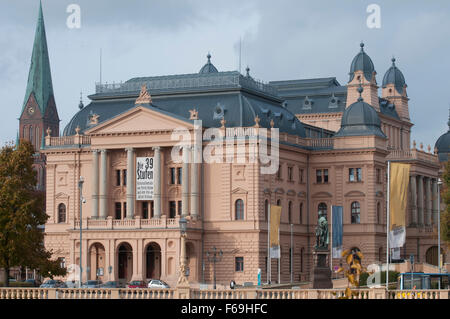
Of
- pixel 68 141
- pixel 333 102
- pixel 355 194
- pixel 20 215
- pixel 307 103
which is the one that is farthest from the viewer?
pixel 307 103

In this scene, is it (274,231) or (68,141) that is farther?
(68,141)

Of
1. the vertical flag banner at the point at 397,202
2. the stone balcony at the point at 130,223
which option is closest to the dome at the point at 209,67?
the stone balcony at the point at 130,223

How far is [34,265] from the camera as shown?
3649 inches

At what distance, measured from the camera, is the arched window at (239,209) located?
11431 cm

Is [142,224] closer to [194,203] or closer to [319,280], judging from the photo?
[194,203]

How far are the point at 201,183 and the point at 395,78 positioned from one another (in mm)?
45043

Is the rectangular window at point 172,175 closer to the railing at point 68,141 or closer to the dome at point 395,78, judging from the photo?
the railing at point 68,141

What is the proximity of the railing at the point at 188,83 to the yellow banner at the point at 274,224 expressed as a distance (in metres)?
12.9

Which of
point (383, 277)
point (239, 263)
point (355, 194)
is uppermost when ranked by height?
point (355, 194)

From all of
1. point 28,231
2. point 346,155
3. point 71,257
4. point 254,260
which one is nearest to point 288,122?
point 346,155

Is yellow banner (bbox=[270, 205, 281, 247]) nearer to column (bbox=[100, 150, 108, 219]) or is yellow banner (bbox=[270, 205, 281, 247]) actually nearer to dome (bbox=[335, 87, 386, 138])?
dome (bbox=[335, 87, 386, 138])

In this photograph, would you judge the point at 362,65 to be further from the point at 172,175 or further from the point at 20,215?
the point at 20,215

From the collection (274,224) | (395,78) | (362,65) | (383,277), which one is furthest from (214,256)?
(395,78)

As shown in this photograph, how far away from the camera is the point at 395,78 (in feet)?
501
